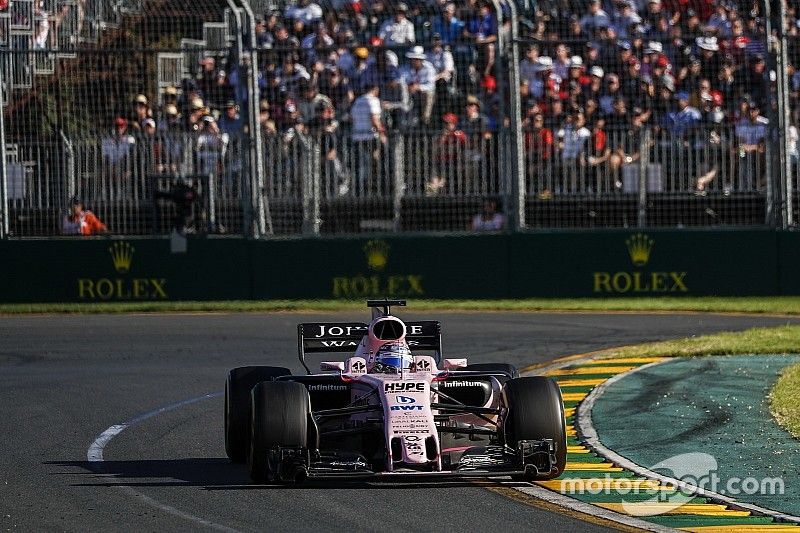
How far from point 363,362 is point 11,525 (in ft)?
8.97

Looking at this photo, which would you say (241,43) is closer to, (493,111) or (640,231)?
(493,111)

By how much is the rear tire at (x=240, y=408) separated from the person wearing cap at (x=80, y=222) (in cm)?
1172

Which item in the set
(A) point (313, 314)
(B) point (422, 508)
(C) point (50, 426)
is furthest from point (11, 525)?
(A) point (313, 314)

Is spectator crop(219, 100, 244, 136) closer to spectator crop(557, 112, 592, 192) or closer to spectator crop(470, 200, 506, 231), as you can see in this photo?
spectator crop(470, 200, 506, 231)

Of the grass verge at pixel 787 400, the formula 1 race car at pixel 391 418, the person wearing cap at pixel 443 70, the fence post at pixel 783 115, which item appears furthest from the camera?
the person wearing cap at pixel 443 70

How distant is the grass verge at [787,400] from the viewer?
10.6 metres

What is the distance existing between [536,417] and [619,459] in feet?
3.45

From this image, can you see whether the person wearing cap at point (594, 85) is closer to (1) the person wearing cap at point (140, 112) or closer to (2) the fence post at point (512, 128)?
(2) the fence post at point (512, 128)

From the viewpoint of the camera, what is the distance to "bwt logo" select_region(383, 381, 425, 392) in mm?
8812

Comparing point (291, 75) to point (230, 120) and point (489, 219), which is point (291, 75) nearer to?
point (230, 120)

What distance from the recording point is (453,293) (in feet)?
71.1

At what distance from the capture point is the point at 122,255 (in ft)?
70.7

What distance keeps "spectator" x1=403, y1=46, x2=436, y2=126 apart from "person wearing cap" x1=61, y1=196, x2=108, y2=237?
4699 millimetres

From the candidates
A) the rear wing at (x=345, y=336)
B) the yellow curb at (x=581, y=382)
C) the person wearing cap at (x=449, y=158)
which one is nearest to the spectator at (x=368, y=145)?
the person wearing cap at (x=449, y=158)
